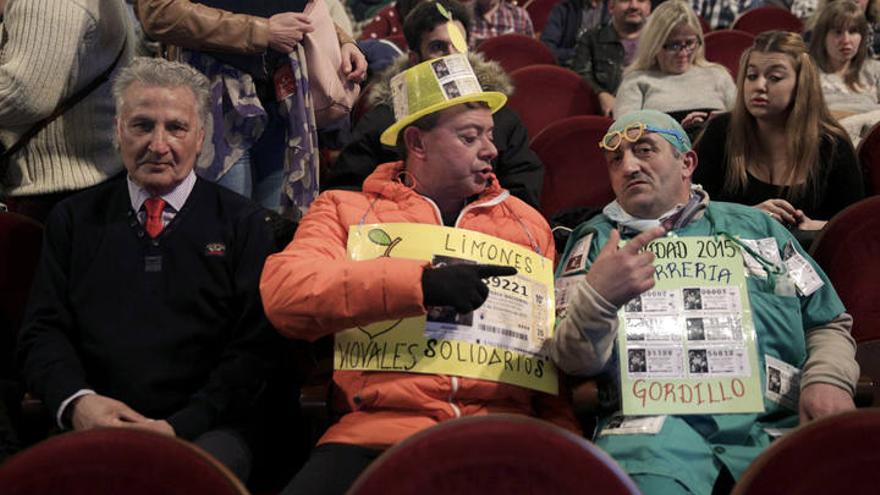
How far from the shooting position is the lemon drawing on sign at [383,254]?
246cm

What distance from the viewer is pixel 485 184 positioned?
270 centimetres

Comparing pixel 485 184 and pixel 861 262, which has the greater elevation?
pixel 485 184

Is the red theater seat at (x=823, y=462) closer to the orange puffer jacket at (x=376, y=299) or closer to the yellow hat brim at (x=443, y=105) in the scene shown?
the orange puffer jacket at (x=376, y=299)

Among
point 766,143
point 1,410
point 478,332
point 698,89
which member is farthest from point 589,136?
point 1,410

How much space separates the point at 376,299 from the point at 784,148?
1.79 metres

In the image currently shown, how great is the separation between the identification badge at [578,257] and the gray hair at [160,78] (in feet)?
3.09

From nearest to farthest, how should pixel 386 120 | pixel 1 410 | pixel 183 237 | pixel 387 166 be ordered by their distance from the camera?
pixel 1 410
pixel 183 237
pixel 387 166
pixel 386 120

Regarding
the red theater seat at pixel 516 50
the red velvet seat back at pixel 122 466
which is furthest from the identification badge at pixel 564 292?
the red theater seat at pixel 516 50

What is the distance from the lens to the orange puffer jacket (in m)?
2.29

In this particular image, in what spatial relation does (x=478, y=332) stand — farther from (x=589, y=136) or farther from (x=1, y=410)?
(x=589, y=136)

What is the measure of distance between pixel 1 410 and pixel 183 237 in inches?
21.2

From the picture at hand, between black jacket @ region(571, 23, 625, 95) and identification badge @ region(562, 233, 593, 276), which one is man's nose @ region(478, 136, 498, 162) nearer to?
identification badge @ region(562, 233, 593, 276)

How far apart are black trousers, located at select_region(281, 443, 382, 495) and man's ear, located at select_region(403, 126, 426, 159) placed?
755mm

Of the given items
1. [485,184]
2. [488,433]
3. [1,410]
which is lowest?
[1,410]
